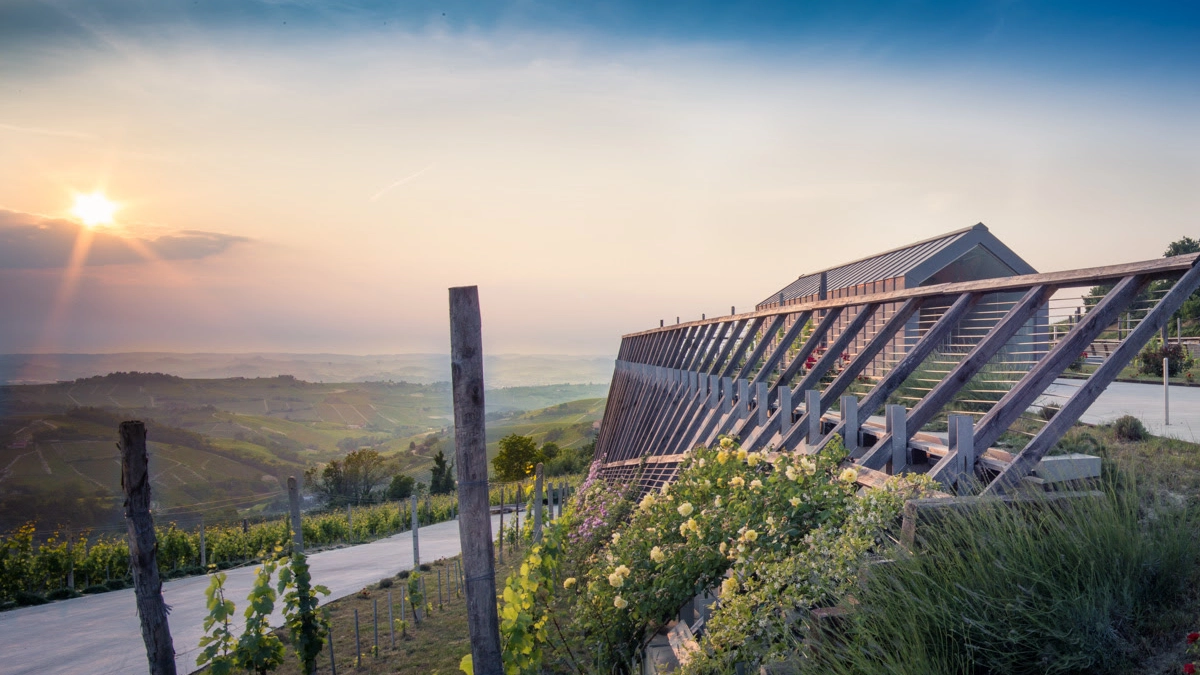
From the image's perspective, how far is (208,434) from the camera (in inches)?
3612

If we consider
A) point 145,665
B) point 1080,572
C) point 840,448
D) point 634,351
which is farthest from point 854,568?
point 634,351

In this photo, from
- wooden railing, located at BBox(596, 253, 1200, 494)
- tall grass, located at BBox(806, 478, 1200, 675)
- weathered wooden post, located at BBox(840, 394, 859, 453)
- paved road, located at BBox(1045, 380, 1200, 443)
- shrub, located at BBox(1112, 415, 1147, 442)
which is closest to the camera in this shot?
tall grass, located at BBox(806, 478, 1200, 675)

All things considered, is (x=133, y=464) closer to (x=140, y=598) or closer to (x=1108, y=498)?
(x=140, y=598)

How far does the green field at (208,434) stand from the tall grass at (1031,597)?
120 ft

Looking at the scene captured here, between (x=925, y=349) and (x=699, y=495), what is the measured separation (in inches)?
68.2

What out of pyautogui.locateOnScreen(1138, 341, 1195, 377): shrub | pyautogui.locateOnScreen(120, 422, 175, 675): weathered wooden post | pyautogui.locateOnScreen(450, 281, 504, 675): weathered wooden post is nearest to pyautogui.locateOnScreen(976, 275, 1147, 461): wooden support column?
pyautogui.locateOnScreen(450, 281, 504, 675): weathered wooden post

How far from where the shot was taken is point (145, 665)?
33.3 ft

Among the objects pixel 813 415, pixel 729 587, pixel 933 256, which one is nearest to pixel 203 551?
pixel 813 415

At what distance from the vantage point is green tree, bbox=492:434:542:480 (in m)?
34.0

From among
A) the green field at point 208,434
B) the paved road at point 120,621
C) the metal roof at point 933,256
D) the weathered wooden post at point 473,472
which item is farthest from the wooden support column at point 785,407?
the green field at point 208,434

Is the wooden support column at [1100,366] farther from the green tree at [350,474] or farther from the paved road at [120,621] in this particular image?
the green tree at [350,474]

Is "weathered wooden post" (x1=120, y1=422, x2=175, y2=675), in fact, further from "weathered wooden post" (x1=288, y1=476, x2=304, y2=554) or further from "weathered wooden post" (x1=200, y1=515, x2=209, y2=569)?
"weathered wooden post" (x1=200, y1=515, x2=209, y2=569)

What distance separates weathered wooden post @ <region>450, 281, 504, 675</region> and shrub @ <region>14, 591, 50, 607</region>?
18.0 metres

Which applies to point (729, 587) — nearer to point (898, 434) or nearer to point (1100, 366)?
point (898, 434)
